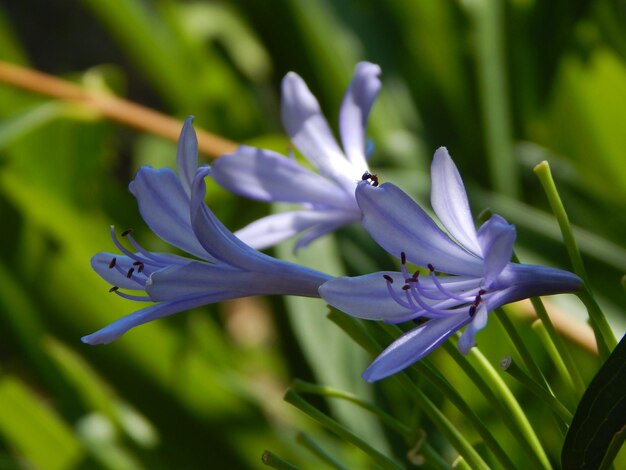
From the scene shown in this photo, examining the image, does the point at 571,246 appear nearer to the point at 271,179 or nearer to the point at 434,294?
the point at 434,294

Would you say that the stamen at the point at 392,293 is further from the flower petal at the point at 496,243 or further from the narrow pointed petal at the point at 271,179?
the narrow pointed petal at the point at 271,179

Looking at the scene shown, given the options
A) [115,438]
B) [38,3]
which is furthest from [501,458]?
[38,3]

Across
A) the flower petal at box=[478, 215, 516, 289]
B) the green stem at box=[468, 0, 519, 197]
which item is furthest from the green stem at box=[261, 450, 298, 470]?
the green stem at box=[468, 0, 519, 197]

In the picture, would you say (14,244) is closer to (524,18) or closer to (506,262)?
(524,18)

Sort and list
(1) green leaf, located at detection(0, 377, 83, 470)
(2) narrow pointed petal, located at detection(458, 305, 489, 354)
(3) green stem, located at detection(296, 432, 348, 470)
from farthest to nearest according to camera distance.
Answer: (1) green leaf, located at detection(0, 377, 83, 470) → (3) green stem, located at detection(296, 432, 348, 470) → (2) narrow pointed petal, located at detection(458, 305, 489, 354)

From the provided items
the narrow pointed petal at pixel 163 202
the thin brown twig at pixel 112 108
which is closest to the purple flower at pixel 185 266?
the narrow pointed petal at pixel 163 202

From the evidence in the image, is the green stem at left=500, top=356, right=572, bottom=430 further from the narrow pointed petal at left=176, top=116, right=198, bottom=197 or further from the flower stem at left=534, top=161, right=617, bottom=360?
the narrow pointed petal at left=176, top=116, right=198, bottom=197

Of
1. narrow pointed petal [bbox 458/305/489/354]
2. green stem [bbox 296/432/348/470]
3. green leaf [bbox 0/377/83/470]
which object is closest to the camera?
narrow pointed petal [bbox 458/305/489/354]
